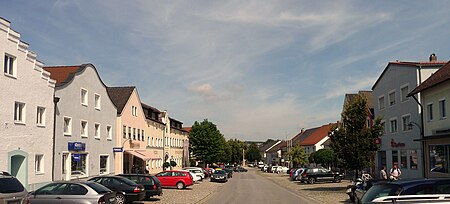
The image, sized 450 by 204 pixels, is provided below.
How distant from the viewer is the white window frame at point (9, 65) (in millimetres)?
22283

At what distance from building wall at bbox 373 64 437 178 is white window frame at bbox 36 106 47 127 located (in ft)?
73.7

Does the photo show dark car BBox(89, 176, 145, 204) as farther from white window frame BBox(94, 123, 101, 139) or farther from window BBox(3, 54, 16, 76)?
white window frame BBox(94, 123, 101, 139)

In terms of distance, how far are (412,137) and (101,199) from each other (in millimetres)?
27265

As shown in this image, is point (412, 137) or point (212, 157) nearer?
point (412, 137)

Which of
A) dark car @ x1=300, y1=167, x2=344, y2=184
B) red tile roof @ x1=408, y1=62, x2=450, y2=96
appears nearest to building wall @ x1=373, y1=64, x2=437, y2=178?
red tile roof @ x1=408, y1=62, x2=450, y2=96

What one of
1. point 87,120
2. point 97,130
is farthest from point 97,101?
point 87,120

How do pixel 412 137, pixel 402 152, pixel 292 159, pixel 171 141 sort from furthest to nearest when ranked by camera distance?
pixel 292 159 < pixel 171 141 < pixel 402 152 < pixel 412 137

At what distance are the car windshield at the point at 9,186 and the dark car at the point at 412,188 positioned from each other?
9.62 m

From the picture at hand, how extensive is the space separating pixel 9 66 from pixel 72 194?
10221mm

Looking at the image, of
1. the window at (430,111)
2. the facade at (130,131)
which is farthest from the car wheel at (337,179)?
the facade at (130,131)

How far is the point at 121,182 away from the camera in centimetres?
2139

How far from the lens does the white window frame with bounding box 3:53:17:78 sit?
877 inches

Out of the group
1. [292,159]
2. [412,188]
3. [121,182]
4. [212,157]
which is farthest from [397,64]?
[212,157]

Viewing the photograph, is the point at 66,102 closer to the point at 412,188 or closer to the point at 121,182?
the point at 121,182
